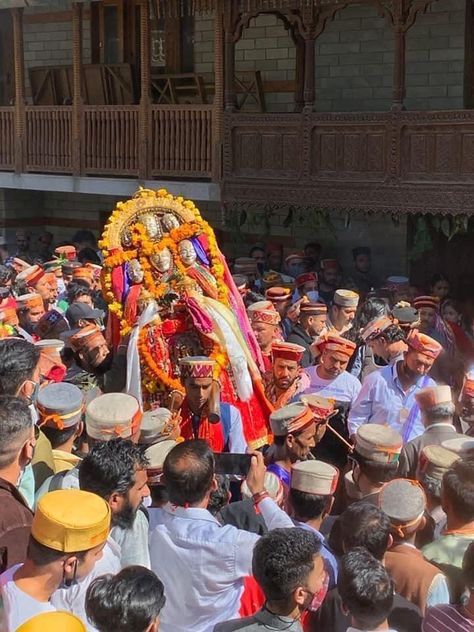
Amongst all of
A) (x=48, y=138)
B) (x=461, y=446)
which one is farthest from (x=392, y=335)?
(x=48, y=138)

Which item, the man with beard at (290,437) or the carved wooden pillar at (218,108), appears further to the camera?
the carved wooden pillar at (218,108)

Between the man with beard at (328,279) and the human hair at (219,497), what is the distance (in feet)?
24.6

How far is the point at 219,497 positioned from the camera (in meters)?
4.85

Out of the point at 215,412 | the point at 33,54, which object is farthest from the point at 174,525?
the point at 33,54

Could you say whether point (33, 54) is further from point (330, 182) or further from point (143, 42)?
point (330, 182)

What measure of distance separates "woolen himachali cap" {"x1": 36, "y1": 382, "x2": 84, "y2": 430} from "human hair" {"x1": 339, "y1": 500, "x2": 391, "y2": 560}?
1.83 metres

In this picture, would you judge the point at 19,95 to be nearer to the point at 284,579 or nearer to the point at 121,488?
the point at 121,488

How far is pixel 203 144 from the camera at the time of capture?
14328mm

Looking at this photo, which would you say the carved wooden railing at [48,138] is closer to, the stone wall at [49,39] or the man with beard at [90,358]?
the stone wall at [49,39]

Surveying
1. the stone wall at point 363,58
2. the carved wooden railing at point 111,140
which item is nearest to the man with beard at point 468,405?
Result: the stone wall at point 363,58

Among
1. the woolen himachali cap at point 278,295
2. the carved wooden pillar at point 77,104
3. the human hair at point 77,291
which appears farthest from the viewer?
the carved wooden pillar at point 77,104

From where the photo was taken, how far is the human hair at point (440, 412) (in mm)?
5809

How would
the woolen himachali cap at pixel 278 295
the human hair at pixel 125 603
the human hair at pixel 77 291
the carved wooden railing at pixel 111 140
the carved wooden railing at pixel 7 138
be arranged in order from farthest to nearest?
1. the carved wooden railing at pixel 7 138
2. the carved wooden railing at pixel 111 140
3. the woolen himachali cap at pixel 278 295
4. the human hair at pixel 77 291
5. the human hair at pixel 125 603

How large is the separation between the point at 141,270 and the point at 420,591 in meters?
4.03
